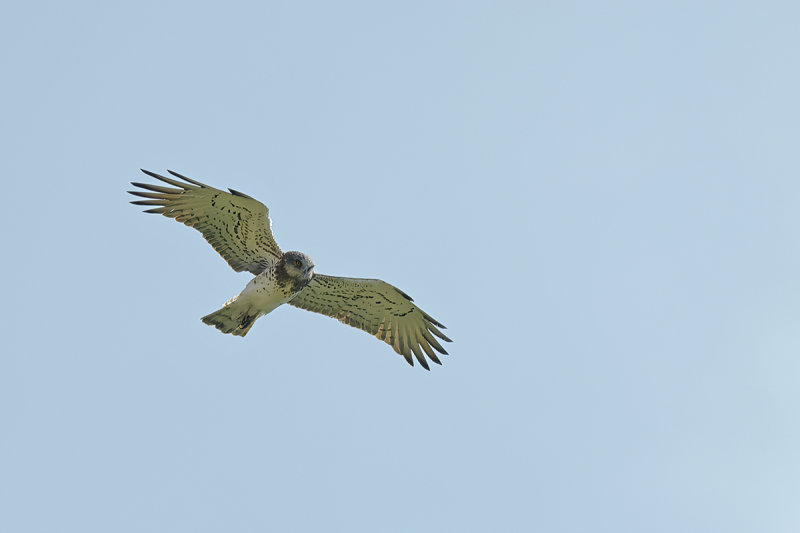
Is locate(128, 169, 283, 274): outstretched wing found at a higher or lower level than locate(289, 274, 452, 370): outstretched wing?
lower

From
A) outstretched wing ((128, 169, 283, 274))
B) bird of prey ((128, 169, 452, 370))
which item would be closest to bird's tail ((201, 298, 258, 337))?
Answer: bird of prey ((128, 169, 452, 370))

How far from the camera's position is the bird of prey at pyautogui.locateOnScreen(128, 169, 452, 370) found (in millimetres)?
18234

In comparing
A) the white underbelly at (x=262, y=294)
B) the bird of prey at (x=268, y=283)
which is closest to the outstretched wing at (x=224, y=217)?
the bird of prey at (x=268, y=283)

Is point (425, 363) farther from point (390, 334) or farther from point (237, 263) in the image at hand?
point (237, 263)

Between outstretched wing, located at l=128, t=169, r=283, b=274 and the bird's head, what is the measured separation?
2.55ft

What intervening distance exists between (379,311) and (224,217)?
3.37 m

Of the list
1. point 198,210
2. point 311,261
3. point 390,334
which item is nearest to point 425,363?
point 390,334

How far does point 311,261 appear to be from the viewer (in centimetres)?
1838

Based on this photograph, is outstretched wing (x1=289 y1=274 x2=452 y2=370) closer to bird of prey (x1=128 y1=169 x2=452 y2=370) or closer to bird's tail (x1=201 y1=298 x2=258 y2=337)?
bird of prey (x1=128 y1=169 x2=452 y2=370)

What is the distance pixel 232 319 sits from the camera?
1858 cm

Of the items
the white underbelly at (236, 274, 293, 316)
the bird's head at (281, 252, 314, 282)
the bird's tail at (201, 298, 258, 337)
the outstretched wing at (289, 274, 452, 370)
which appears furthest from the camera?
the outstretched wing at (289, 274, 452, 370)

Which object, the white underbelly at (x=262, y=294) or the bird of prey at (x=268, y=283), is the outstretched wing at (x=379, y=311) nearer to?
the bird of prey at (x=268, y=283)

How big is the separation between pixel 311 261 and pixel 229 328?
1851 mm

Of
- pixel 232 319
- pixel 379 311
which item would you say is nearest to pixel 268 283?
pixel 232 319
